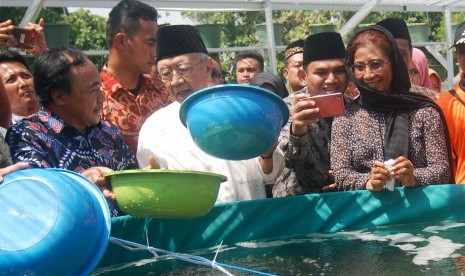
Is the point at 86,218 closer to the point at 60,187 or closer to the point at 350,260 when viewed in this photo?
the point at 60,187

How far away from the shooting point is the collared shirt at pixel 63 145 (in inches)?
95.0

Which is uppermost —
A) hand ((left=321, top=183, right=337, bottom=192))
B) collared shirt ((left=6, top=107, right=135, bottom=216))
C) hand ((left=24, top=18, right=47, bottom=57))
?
hand ((left=24, top=18, right=47, bottom=57))

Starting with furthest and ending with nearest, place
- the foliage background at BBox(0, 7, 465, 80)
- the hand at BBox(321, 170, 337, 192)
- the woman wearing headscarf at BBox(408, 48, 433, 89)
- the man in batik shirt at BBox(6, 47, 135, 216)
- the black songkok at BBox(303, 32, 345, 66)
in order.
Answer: the foliage background at BBox(0, 7, 465, 80) → the woman wearing headscarf at BBox(408, 48, 433, 89) → the black songkok at BBox(303, 32, 345, 66) → the hand at BBox(321, 170, 337, 192) → the man in batik shirt at BBox(6, 47, 135, 216)

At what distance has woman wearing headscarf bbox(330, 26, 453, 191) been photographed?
2.82m

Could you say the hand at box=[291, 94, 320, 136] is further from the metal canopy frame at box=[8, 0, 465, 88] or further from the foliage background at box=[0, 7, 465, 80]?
the foliage background at box=[0, 7, 465, 80]

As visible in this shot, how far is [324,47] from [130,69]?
909 millimetres

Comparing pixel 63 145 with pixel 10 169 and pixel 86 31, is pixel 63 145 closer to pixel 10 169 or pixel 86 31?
pixel 10 169

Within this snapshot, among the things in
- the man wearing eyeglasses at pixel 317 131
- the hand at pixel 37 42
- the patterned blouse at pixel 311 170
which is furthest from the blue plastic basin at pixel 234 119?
the hand at pixel 37 42

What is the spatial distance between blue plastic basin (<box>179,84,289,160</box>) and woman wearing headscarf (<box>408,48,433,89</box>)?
200 centimetres

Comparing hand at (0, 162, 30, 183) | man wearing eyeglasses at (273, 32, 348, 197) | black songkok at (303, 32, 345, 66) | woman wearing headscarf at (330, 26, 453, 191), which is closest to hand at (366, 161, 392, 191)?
woman wearing headscarf at (330, 26, 453, 191)

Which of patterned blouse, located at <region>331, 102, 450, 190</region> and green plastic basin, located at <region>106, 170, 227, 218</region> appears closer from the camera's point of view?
green plastic basin, located at <region>106, 170, 227, 218</region>

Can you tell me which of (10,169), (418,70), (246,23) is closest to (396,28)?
(418,70)

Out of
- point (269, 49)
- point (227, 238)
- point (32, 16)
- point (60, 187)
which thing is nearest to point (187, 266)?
point (227, 238)

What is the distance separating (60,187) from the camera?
1.80 metres
